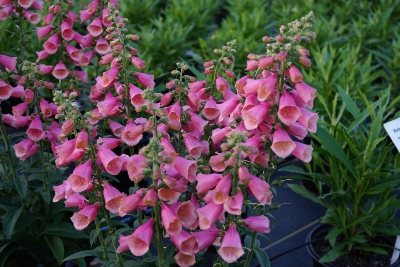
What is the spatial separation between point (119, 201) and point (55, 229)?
0.98m

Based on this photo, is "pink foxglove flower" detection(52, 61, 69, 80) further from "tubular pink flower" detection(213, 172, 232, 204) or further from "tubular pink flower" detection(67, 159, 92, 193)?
"tubular pink flower" detection(213, 172, 232, 204)

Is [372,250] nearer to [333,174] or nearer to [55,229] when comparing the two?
[333,174]

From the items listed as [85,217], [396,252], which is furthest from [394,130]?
[85,217]

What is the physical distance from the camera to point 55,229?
7.74ft

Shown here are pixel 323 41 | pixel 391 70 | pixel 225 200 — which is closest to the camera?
pixel 225 200

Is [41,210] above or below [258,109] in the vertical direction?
below

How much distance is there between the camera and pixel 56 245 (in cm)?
234

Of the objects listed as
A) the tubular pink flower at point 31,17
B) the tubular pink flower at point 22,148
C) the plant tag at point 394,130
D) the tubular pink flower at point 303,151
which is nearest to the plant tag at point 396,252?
the plant tag at point 394,130

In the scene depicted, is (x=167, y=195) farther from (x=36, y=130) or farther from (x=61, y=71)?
(x=61, y=71)

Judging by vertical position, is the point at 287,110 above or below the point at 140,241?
above

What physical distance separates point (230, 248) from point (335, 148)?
1.21 m

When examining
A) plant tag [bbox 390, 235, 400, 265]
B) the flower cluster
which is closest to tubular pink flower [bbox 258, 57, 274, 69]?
the flower cluster

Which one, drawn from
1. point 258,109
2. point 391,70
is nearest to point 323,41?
point 391,70

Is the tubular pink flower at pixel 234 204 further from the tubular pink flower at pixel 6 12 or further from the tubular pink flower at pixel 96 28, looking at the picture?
the tubular pink flower at pixel 6 12
